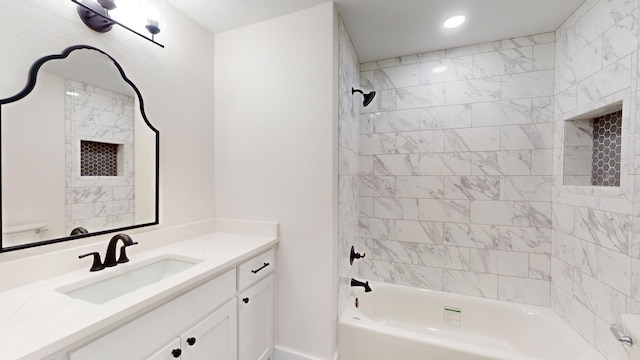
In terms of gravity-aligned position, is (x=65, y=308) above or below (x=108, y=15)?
below

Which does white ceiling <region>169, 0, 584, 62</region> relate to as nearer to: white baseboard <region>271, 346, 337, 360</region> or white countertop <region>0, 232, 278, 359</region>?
white countertop <region>0, 232, 278, 359</region>

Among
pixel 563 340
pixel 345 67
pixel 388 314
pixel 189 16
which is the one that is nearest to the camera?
pixel 563 340

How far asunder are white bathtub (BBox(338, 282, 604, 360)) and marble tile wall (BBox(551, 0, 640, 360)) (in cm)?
16

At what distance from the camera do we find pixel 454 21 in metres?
1.89

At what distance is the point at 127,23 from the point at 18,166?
0.94 m

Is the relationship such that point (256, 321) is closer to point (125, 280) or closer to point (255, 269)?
point (255, 269)

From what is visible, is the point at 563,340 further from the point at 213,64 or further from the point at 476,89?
the point at 213,64

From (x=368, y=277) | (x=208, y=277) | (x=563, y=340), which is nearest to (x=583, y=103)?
(x=563, y=340)

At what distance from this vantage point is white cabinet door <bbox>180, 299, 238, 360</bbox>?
114 cm

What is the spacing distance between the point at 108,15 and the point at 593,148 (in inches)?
126

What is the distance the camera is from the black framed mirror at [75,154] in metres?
1.05

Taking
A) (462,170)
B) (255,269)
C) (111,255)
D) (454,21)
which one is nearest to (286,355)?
(255,269)

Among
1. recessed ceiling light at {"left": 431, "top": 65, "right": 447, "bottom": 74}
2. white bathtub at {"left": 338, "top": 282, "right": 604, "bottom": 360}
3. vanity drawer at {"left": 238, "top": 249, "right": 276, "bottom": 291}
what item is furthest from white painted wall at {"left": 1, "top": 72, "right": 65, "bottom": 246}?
recessed ceiling light at {"left": 431, "top": 65, "right": 447, "bottom": 74}

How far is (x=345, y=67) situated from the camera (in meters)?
2.01
